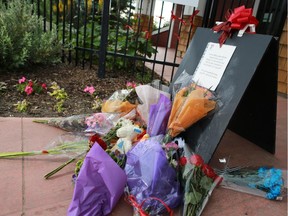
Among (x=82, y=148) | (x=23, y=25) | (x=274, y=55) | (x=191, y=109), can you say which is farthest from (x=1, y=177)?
(x=23, y=25)

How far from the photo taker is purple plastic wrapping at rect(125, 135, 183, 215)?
138 cm

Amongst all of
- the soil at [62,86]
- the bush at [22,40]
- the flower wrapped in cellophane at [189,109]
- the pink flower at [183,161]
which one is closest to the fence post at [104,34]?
the soil at [62,86]

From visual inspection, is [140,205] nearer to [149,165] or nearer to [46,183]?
[149,165]

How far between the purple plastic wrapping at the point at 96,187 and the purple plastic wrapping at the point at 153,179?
116 millimetres

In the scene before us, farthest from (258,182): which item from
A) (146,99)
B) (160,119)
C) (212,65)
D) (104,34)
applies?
(104,34)

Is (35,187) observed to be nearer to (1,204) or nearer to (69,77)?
(1,204)

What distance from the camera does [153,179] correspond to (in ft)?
4.54

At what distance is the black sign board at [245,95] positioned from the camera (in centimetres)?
169

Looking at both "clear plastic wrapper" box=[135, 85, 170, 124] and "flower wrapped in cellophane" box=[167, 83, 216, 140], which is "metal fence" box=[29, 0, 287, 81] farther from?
"flower wrapped in cellophane" box=[167, 83, 216, 140]

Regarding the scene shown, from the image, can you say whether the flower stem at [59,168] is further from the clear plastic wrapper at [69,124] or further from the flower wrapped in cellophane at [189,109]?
the flower wrapped in cellophane at [189,109]

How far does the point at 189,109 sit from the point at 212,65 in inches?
21.7

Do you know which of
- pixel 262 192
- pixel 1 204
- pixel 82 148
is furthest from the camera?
pixel 82 148

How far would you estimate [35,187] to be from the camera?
150 centimetres

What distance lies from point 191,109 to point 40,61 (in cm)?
246
